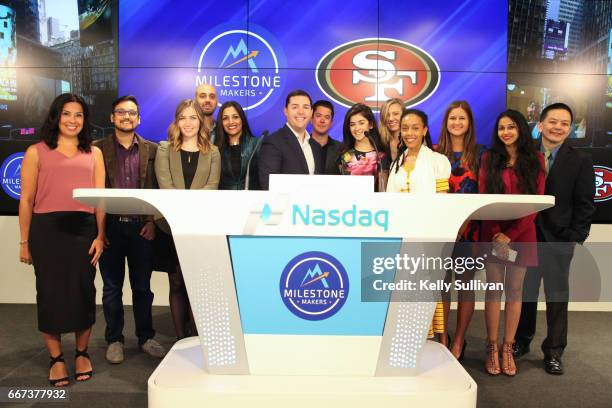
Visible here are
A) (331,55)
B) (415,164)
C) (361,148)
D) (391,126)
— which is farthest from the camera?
(331,55)

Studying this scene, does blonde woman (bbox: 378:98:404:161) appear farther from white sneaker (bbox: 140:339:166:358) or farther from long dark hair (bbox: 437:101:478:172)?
white sneaker (bbox: 140:339:166:358)

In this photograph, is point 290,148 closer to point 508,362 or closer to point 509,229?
point 509,229

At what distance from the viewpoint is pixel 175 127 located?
308 centimetres

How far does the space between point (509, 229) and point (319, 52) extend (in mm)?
2526

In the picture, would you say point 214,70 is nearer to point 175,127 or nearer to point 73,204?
point 175,127

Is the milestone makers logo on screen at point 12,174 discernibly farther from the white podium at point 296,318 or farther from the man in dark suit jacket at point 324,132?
the white podium at point 296,318

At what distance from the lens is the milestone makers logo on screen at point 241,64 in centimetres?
468

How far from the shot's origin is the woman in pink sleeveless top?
268cm

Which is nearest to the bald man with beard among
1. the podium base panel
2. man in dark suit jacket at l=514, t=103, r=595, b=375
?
the podium base panel

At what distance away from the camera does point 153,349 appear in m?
3.25

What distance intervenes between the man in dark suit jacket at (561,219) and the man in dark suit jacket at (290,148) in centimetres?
145

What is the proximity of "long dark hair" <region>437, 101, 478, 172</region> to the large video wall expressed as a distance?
155cm

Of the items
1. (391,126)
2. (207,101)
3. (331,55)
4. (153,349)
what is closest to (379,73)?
(331,55)

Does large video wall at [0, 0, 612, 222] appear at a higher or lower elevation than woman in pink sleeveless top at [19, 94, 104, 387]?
higher
